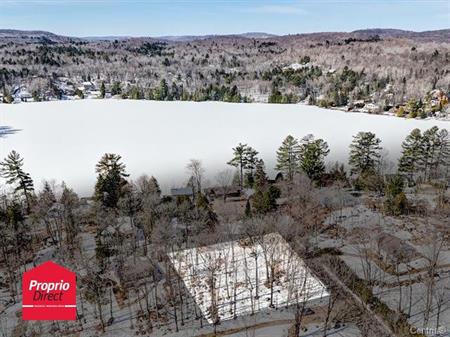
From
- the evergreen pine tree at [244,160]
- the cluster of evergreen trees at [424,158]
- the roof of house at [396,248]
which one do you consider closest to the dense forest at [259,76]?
the cluster of evergreen trees at [424,158]

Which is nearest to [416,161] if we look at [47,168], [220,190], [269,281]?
[220,190]

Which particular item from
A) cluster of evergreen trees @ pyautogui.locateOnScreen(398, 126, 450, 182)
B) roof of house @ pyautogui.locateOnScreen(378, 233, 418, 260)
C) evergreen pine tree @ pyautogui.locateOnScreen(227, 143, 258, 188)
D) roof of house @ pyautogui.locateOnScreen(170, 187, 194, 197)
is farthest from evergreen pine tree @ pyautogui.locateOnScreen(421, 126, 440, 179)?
roof of house @ pyautogui.locateOnScreen(170, 187, 194, 197)

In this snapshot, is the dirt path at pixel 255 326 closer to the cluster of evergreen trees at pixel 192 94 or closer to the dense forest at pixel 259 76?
the dense forest at pixel 259 76

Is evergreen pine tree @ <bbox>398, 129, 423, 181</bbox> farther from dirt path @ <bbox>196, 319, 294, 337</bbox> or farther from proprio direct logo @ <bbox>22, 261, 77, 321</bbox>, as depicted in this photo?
proprio direct logo @ <bbox>22, 261, 77, 321</bbox>

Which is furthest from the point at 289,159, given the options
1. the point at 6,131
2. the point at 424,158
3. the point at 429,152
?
the point at 6,131

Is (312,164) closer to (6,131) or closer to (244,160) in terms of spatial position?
(244,160)

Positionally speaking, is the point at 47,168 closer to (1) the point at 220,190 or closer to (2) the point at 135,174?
(2) the point at 135,174

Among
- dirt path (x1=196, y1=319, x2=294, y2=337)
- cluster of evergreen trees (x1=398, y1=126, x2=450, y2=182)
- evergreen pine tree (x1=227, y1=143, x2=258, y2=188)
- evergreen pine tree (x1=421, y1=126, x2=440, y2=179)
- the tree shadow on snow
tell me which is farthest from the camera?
the tree shadow on snow
